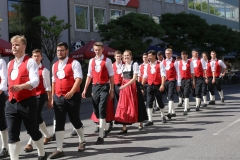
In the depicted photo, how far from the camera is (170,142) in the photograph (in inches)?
353

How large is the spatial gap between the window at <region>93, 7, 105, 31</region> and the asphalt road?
1956 centimetres

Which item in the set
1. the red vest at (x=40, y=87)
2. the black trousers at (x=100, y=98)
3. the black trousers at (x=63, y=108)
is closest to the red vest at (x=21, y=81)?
the black trousers at (x=63, y=108)

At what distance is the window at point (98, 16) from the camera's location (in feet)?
104

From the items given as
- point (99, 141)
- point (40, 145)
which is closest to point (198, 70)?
point (99, 141)

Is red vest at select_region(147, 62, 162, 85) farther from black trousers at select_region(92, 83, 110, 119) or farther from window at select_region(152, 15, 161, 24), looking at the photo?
window at select_region(152, 15, 161, 24)

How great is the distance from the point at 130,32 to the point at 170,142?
20.2 m

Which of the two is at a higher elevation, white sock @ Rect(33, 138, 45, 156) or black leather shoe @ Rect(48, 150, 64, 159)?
white sock @ Rect(33, 138, 45, 156)

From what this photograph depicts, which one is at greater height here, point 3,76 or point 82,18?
point 82,18

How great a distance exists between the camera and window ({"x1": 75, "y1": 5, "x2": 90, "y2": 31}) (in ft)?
98.8

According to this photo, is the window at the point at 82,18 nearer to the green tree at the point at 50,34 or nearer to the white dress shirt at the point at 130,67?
the green tree at the point at 50,34

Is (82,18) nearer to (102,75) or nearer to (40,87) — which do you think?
(102,75)

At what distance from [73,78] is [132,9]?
27864 millimetres

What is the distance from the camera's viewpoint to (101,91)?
923 cm

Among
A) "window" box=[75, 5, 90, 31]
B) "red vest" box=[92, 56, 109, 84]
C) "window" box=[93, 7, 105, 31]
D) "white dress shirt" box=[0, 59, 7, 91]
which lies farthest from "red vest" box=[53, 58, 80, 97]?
"window" box=[93, 7, 105, 31]
